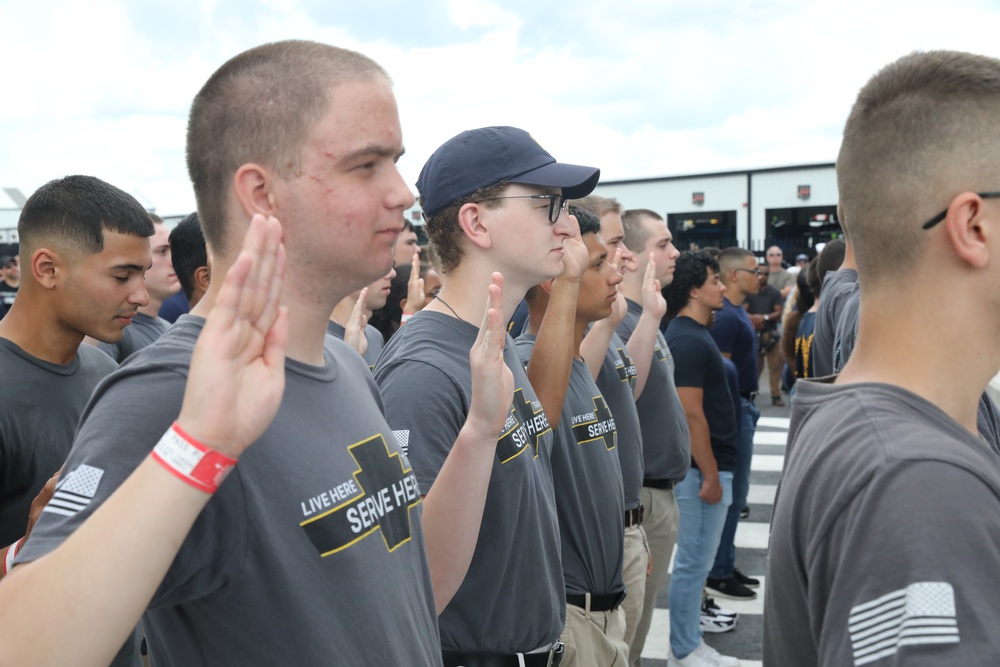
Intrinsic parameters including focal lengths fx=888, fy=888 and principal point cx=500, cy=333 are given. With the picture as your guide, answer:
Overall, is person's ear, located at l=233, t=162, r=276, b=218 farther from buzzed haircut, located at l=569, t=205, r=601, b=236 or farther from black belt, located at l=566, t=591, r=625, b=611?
buzzed haircut, located at l=569, t=205, r=601, b=236

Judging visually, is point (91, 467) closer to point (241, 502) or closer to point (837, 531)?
point (241, 502)

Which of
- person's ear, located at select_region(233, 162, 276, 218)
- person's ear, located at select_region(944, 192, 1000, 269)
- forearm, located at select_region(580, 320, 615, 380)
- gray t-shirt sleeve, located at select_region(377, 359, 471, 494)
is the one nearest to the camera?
person's ear, located at select_region(944, 192, 1000, 269)

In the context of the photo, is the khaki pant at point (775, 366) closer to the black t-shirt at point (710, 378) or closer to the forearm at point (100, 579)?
the black t-shirt at point (710, 378)

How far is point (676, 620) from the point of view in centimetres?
523

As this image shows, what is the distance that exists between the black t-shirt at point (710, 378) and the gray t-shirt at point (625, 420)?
4.39 ft

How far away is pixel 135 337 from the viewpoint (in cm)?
467

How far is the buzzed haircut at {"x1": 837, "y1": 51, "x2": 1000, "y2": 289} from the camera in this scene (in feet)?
5.00

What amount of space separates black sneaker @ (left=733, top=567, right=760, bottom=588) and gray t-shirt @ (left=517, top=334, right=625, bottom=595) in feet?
11.1

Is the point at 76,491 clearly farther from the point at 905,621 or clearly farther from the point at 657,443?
the point at 657,443

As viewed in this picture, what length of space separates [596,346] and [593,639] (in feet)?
4.81

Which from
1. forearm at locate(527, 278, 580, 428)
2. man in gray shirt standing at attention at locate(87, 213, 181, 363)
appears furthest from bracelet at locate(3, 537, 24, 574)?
man in gray shirt standing at attention at locate(87, 213, 181, 363)

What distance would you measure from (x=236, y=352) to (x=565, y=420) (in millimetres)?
2278

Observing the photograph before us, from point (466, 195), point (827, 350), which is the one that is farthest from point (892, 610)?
point (827, 350)

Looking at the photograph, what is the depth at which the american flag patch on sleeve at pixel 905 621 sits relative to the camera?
3.95 ft
